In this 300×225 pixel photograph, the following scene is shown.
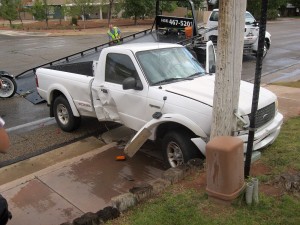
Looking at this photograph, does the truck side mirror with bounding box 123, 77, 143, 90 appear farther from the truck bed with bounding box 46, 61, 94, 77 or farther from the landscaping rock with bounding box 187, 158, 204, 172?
the truck bed with bounding box 46, 61, 94, 77

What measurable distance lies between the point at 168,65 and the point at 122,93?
87cm

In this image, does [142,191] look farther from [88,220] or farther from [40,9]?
[40,9]

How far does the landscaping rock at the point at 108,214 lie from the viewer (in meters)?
3.87

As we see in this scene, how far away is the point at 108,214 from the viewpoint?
3.91 meters

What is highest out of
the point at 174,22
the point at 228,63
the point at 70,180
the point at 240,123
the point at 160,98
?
the point at 174,22

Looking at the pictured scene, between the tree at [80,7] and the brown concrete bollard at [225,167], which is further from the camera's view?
the tree at [80,7]

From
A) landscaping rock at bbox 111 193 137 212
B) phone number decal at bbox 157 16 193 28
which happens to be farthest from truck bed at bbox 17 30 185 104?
landscaping rock at bbox 111 193 137 212

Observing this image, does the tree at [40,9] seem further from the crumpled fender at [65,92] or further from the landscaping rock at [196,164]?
the landscaping rock at [196,164]

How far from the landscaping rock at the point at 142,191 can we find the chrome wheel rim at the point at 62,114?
379 cm

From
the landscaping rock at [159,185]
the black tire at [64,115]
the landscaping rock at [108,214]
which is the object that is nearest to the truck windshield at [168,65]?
the landscaping rock at [159,185]

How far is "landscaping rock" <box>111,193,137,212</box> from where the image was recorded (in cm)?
404

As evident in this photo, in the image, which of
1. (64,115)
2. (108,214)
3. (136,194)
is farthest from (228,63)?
(64,115)

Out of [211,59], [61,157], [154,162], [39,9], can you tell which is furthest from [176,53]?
[39,9]

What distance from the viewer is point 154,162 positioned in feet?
20.4
